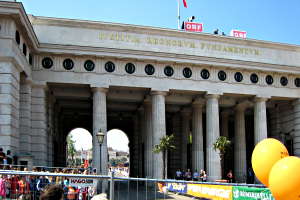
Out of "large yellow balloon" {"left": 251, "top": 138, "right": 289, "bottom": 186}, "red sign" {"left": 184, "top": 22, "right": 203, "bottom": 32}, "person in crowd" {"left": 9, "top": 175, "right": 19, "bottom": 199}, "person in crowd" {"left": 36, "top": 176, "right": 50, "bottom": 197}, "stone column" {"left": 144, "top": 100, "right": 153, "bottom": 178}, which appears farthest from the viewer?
"red sign" {"left": 184, "top": 22, "right": 203, "bottom": 32}

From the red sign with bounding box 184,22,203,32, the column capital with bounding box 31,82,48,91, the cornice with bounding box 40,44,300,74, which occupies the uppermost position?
the red sign with bounding box 184,22,203,32

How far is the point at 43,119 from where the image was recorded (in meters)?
35.3

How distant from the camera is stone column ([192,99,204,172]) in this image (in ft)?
145

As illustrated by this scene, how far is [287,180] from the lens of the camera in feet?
34.2

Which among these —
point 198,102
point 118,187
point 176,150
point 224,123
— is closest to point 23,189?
point 118,187

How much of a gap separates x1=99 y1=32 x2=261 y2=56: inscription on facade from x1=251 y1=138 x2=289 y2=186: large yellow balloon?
2813cm

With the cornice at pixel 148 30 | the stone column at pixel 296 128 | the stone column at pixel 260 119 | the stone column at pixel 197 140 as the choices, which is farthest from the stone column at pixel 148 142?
the stone column at pixel 296 128

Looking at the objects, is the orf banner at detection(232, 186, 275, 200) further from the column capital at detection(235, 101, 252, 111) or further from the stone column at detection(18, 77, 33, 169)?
the column capital at detection(235, 101, 252, 111)

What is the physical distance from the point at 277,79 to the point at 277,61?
2366 millimetres

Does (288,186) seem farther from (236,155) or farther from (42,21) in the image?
(236,155)

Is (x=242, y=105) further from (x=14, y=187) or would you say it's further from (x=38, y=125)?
(x=14, y=187)

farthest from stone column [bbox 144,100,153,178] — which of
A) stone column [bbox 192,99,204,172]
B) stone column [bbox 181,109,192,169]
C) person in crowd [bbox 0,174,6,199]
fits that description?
person in crowd [bbox 0,174,6,199]

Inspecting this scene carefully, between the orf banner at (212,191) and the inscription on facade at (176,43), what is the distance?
24.1 meters

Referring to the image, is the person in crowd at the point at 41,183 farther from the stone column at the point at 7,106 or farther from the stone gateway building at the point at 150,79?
the stone gateway building at the point at 150,79
